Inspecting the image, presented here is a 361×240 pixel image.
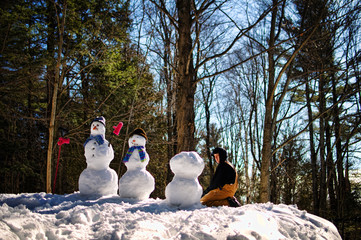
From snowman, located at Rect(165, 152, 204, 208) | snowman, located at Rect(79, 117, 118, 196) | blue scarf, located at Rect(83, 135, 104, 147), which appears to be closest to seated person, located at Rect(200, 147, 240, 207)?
snowman, located at Rect(165, 152, 204, 208)

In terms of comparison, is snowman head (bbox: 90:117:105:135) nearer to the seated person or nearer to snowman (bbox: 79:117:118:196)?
snowman (bbox: 79:117:118:196)

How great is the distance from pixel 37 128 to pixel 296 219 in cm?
1036

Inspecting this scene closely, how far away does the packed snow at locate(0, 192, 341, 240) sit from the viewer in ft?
7.54

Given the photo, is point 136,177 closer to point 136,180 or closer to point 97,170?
point 136,180

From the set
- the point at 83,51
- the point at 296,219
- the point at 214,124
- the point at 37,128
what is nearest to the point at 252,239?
the point at 296,219

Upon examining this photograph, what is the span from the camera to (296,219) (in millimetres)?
3391

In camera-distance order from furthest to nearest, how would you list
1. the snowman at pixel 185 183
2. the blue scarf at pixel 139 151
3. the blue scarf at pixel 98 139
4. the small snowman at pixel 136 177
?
the blue scarf at pixel 98 139
the blue scarf at pixel 139 151
the small snowman at pixel 136 177
the snowman at pixel 185 183

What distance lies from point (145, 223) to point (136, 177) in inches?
60.1

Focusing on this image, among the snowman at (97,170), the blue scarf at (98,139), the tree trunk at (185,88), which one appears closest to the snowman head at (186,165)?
the snowman at (97,170)

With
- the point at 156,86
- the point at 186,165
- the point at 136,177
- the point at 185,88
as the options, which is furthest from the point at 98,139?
the point at 156,86

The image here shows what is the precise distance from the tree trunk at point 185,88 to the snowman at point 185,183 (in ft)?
5.60

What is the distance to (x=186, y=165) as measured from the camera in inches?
153

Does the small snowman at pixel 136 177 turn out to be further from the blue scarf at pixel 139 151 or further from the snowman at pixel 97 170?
the snowman at pixel 97 170

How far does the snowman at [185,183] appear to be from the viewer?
3781mm
